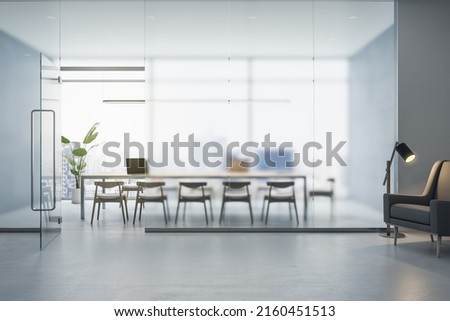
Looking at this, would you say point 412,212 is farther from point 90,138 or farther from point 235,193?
point 90,138

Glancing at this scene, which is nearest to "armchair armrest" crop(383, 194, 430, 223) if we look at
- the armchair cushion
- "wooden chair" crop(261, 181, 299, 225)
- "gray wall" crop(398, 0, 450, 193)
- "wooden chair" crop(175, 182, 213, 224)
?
the armchair cushion

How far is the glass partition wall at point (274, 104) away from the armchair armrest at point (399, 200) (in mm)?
635

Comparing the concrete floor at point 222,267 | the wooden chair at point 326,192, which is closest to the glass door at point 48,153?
the concrete floor at point 222,267

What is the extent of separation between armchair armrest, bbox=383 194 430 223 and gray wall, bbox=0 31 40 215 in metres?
4.56

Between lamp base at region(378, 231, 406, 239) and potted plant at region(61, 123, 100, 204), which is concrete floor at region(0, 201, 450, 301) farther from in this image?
potted plant at region(61, 123, 100, 204)

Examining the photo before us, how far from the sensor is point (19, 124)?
5.93 meters

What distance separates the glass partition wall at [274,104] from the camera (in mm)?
5848

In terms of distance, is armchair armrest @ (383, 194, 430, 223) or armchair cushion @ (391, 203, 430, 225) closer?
armchair cushion @ (391, 203, 430, 225)

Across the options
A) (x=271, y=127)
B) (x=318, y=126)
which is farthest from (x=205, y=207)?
(x=318, y=126)

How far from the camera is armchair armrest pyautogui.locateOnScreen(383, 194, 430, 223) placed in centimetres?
523

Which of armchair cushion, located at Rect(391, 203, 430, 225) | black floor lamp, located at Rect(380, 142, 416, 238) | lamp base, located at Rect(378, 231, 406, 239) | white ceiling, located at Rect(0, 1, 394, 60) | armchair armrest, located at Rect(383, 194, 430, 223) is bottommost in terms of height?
lamp base, located at Rect(378, 231, 406, 239)

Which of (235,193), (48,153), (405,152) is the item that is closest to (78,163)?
(48,153)

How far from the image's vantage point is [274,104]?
19.3 ft

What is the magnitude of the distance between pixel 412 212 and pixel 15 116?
16.5 ft
